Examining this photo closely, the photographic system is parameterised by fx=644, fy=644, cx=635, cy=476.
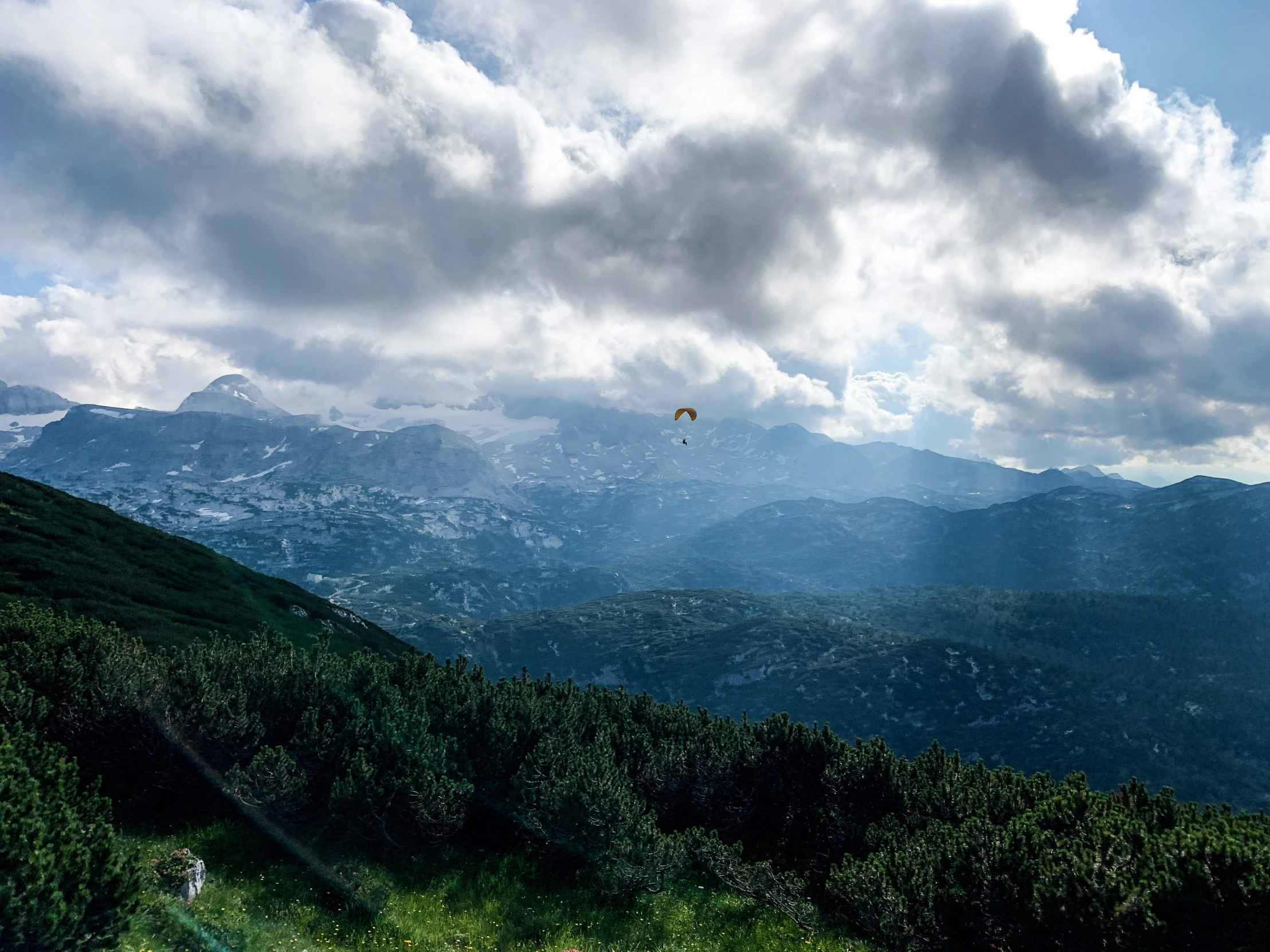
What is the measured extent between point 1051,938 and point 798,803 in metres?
21.9

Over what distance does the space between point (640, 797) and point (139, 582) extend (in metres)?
91.9

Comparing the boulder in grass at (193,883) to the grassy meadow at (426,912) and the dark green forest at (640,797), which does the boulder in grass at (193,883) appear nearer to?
the grassy meadow at (426,912)

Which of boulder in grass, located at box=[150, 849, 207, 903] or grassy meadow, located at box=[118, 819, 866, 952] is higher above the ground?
boulder in grass, located at box=[150, 849, 207, 903]

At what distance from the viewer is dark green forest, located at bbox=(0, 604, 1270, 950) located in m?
20.0

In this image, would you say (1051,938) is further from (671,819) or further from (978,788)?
(671,819)

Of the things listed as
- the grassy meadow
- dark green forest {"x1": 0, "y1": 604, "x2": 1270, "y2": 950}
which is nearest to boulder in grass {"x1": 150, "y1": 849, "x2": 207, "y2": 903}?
the grassy meadow

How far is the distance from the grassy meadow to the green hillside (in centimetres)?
5102

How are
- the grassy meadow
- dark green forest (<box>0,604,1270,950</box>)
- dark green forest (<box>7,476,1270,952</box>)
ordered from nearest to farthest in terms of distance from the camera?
dark green forest (<box>7,476,1270,952</box>) → dark green forest (<box>0,604,1270,950</box>) → the grassy meadow

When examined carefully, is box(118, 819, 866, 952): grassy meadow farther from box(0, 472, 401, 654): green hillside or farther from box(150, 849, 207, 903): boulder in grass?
box(0, 472, 401, 654): green hillside

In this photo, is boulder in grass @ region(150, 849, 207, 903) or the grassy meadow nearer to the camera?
the grassy meadow

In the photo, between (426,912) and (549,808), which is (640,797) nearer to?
(549,808)

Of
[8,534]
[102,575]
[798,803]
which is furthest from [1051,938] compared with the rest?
[8,534]

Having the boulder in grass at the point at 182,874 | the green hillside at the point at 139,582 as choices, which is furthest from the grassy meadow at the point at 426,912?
the green hillside at the point at 139,582

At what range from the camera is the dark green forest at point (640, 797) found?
1995 cm
